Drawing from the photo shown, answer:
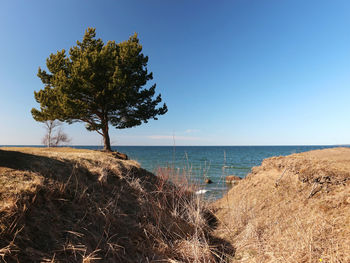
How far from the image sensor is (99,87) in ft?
46.4

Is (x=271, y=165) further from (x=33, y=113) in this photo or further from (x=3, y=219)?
(x=33, y=113)

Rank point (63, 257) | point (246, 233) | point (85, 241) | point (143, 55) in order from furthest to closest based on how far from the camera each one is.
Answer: point (143, 55) → point (246, 233) → point (85, 241) → point (63, 257)

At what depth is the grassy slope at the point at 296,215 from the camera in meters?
2.74

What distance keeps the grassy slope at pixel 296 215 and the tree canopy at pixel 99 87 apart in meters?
11.1

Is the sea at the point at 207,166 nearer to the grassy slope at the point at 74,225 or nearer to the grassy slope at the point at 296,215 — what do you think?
the grassy slope at the point at 296,215

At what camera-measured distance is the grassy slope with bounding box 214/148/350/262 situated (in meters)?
Answer: 2.74

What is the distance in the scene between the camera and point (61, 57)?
1467 centimetres

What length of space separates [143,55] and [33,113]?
1050cm

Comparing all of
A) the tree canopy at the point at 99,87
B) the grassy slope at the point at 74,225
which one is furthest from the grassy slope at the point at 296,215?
the tree canopy at the point at 99,87

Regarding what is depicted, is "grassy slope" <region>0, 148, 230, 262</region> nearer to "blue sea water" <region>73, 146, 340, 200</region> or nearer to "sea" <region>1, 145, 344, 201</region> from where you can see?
"sea" <region>1, 145, 344, 201</region>

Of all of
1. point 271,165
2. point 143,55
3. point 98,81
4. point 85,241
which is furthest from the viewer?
point 143,55

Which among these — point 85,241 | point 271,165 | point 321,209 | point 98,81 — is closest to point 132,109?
point 98,81

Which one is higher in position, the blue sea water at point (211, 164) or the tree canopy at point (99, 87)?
the tree canopy at point (99, 87)

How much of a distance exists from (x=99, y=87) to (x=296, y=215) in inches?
554
